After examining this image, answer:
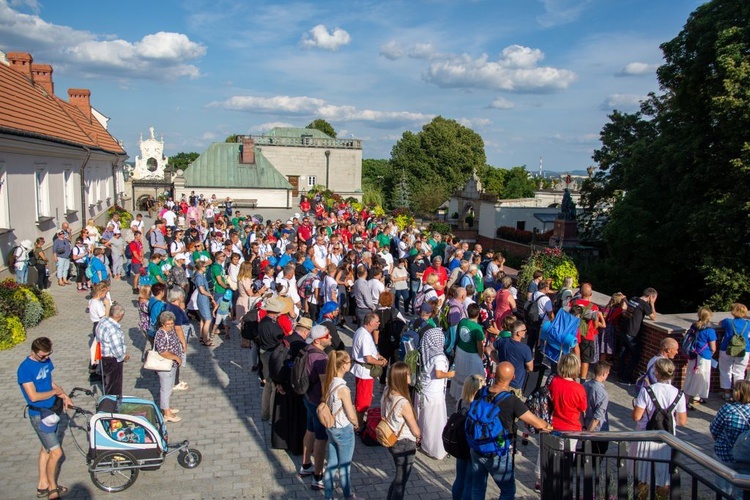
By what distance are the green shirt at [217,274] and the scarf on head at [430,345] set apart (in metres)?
5.68

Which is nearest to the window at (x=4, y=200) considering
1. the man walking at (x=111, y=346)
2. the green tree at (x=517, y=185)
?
the man walking at (x=111, y=346)

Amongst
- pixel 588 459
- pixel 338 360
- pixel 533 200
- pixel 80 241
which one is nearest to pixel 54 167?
pixel 80 241

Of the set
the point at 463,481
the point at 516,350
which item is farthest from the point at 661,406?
the point at 463,481

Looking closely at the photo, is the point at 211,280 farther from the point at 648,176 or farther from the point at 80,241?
the point at 648,176

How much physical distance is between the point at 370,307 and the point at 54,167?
14.5m

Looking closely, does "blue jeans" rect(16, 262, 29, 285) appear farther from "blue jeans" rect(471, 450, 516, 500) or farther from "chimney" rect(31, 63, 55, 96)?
"chimney" rect(31, 63, 55, 96)

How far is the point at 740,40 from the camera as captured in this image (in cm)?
1454

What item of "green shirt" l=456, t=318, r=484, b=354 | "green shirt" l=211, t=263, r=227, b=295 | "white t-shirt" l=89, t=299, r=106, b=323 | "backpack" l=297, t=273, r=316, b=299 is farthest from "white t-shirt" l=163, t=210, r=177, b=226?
"green shirt" l=456, t=318, r=484, b=354

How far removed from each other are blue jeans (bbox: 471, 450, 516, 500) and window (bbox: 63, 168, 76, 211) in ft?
67.4

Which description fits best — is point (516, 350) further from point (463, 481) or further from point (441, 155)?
point (441, 155)

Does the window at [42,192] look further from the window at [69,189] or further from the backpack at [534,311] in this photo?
the backpack at [534,311]

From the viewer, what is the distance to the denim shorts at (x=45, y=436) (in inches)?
230

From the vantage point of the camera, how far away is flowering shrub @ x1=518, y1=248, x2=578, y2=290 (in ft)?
38.2

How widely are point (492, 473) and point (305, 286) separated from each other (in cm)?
710
